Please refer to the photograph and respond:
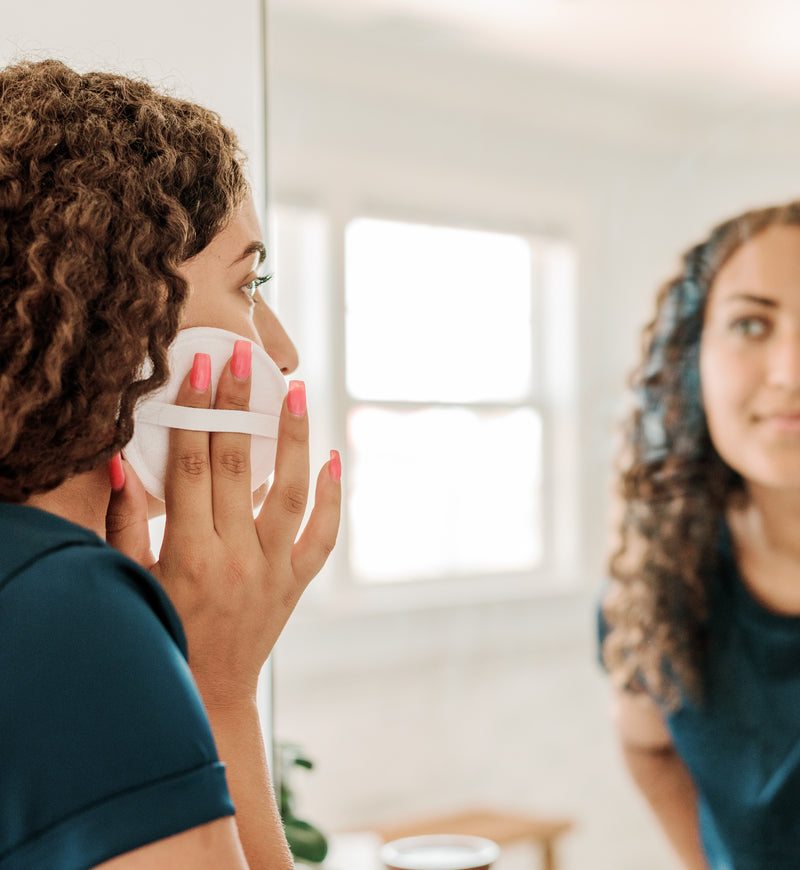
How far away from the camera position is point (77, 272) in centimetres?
54

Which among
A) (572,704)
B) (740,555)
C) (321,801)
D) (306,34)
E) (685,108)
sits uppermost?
(306,34)

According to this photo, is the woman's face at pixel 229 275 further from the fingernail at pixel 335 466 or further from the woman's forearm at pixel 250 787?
the woman's forearm at pixel 250 787

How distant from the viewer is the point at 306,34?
1.17 metres

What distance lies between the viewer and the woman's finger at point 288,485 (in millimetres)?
667

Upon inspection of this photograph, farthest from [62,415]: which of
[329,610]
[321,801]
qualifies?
[321,801]

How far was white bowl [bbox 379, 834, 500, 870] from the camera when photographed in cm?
108

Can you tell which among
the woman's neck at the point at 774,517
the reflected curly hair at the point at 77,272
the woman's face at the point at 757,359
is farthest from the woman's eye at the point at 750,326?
the reflected curly hair at the point at 77,272

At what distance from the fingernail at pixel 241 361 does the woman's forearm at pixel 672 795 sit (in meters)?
0.59

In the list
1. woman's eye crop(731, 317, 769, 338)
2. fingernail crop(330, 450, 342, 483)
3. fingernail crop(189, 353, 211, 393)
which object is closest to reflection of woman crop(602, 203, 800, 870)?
woman's eye crop(731, 317, 769, 338)

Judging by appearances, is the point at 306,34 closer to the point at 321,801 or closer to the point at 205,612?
the point at 205,612

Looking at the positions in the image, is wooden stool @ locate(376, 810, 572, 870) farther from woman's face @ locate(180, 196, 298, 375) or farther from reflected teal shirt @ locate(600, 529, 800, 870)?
woman's face @ locate(180, 196, 298, 375)

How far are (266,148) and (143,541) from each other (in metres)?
0.68

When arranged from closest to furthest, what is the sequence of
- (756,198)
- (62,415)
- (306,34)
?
(62,415) < (756,198) < (306,34)

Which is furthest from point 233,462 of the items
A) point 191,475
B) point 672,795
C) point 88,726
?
point 672,795
